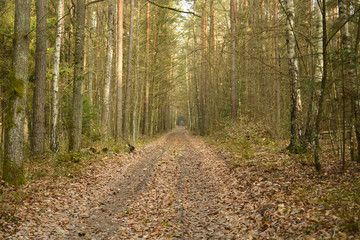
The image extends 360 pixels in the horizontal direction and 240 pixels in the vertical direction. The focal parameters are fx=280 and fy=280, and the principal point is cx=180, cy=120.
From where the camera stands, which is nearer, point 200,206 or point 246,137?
point 200,206

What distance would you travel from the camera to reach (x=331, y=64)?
282 inches

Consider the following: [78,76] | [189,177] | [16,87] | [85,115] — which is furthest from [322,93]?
[85,115]

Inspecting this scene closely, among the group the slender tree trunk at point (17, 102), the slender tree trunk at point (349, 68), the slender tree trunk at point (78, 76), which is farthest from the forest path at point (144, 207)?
the slender tree trunk at point (349, 68)

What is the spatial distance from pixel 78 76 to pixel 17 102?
4.73 meters

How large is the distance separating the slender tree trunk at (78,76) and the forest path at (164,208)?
117 inches

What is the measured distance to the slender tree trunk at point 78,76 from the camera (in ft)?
38.6

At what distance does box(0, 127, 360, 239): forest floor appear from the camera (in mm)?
5062

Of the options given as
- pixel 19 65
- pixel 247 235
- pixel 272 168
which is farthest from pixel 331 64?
pixel 19 65

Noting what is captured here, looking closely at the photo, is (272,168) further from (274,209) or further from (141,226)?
(141,226)

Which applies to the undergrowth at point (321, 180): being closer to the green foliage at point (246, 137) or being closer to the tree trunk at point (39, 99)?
the green foliage at point (246, 137)

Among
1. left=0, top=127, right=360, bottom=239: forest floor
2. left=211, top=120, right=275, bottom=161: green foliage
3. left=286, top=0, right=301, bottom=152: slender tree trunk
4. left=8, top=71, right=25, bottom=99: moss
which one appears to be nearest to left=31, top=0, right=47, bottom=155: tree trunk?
left=0, top=127, right=360, bottom=239: forest floor

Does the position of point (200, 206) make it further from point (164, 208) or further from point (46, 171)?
point (46, 171)

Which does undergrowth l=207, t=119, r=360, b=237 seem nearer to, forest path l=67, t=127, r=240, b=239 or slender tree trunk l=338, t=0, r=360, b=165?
slender tree trunk l=338, t=0, r=360, b=165

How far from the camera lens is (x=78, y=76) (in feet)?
39.1
